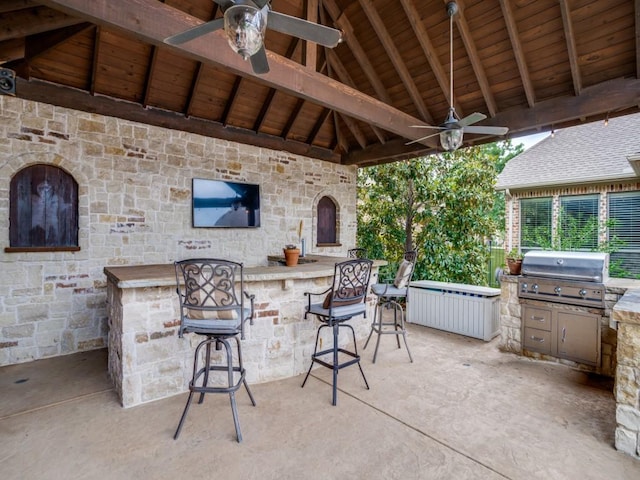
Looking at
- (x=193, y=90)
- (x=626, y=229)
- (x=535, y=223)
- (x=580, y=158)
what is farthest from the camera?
(x=535, y=223)

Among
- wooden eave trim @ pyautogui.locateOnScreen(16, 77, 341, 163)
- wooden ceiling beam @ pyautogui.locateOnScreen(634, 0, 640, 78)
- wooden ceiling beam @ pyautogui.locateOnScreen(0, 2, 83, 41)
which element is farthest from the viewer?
wooden eave trim @ pyautogui.locateOnScreen(16, 77, 341, 163)

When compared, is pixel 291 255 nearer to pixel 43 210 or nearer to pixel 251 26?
pixel 251 26

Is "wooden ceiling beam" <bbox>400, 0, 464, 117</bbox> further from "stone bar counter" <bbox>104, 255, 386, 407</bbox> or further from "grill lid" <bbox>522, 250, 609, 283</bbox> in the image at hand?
"stone bar counter" <bbox>104, 255, 386, 407</bbox>

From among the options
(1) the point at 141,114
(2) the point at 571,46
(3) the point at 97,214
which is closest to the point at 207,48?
(1) the point at 141,114

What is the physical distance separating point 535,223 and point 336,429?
688 cm

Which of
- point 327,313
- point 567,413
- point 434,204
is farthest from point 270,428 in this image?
point 434,204

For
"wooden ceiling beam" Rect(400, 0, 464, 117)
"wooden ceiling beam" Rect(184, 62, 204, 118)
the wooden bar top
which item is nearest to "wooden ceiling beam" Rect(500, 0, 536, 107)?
"wooden ceiling beam" Rect(400, 0, 464, 117)

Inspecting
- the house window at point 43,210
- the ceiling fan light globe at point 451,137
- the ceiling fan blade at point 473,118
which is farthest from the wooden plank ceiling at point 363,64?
the ceiling fan blade at point 473,118

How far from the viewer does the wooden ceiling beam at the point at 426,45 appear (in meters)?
3.99

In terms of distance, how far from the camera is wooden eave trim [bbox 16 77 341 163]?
393 cm

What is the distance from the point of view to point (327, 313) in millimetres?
3014

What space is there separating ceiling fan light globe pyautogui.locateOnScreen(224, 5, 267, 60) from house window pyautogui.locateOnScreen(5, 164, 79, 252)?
330cm

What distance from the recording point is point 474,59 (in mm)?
4168

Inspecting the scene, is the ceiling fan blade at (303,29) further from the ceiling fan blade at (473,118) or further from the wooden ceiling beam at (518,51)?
the wooden ceiling beam at (518,51)
